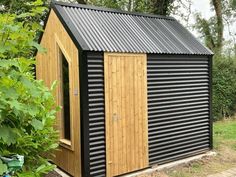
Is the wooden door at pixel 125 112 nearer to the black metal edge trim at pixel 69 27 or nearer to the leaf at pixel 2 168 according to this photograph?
the black metal edge trim at pixel 69 27

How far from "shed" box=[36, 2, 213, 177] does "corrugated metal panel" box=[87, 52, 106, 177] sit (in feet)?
0.06

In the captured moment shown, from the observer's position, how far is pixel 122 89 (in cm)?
544

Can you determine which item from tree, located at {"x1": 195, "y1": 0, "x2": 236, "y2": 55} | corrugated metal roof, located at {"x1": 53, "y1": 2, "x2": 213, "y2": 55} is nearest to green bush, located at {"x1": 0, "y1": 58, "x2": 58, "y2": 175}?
corrugated metal roof, located at {"x1": 53, "y1": 2, "x2": 213, "y2": 55}

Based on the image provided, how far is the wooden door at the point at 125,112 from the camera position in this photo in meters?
5.26

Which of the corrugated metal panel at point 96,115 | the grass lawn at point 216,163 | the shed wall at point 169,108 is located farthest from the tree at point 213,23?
the corrugated metal panel at point 96,115

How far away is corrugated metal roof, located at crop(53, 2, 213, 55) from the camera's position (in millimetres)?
5301

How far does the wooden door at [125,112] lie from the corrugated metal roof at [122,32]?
0.87 ft

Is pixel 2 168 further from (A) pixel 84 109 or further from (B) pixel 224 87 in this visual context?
(B) pixel 224 87

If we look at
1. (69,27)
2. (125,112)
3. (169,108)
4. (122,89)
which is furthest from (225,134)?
(69,27)

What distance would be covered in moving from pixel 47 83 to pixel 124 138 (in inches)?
83.1

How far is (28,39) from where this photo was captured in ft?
7.75

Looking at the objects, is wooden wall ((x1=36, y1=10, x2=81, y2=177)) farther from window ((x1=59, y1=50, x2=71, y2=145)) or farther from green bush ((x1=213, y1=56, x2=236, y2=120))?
green bush ((x1=213, y1=56, x2=236, y2=120))

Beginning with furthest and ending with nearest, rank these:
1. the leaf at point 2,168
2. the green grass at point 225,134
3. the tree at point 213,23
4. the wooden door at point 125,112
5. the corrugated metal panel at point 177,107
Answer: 1. the tree at point 213,23
2. the green grass at point 225,134
3. the corrugated metal panel at point 177,107
4. the wooden door at point 125,112
5. the leaf at point 2,168

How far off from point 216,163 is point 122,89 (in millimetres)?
2698
